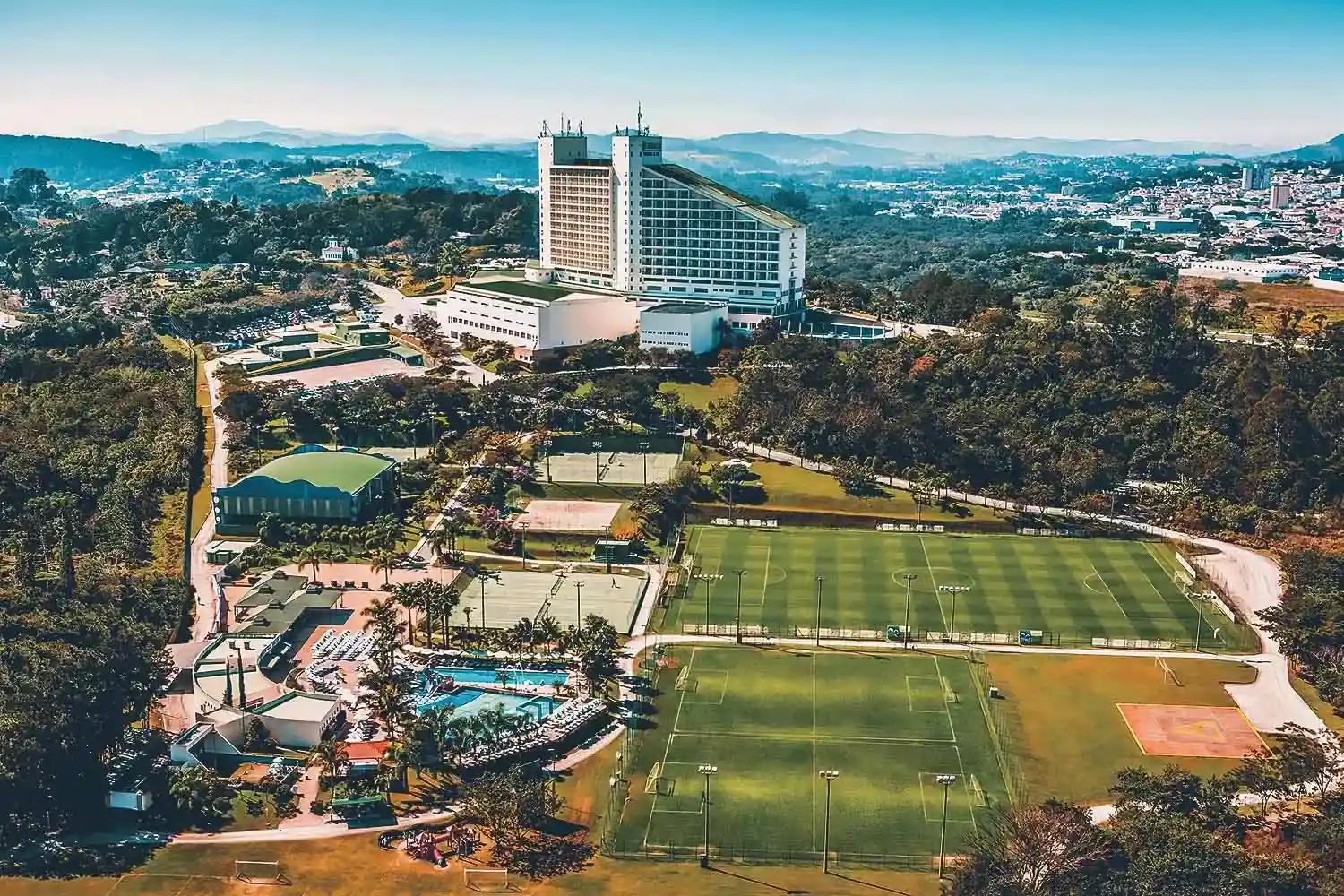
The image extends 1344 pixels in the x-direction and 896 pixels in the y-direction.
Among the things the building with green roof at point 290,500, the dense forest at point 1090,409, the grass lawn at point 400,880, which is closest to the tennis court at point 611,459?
the dense forest at point 1090,409

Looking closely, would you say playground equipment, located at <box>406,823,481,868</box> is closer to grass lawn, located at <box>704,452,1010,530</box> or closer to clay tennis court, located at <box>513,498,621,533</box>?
clay tennis court, located at <box>513,498,621,533</box>

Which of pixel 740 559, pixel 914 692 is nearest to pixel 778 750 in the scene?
pixel 914 692

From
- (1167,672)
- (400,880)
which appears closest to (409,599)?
(400,880)

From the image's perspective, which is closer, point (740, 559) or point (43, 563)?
point (43, 563)

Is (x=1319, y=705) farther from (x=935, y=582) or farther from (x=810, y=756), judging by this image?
(x=810, y=756)

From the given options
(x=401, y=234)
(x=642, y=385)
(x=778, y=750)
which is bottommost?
(x=778, y=750)

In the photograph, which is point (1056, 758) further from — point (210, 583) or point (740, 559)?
point (210, 583)

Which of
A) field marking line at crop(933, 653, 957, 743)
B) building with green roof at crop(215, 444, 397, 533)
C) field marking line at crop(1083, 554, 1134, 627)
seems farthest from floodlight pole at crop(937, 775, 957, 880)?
building with green roof at crop(215, 444, 397, 533)
